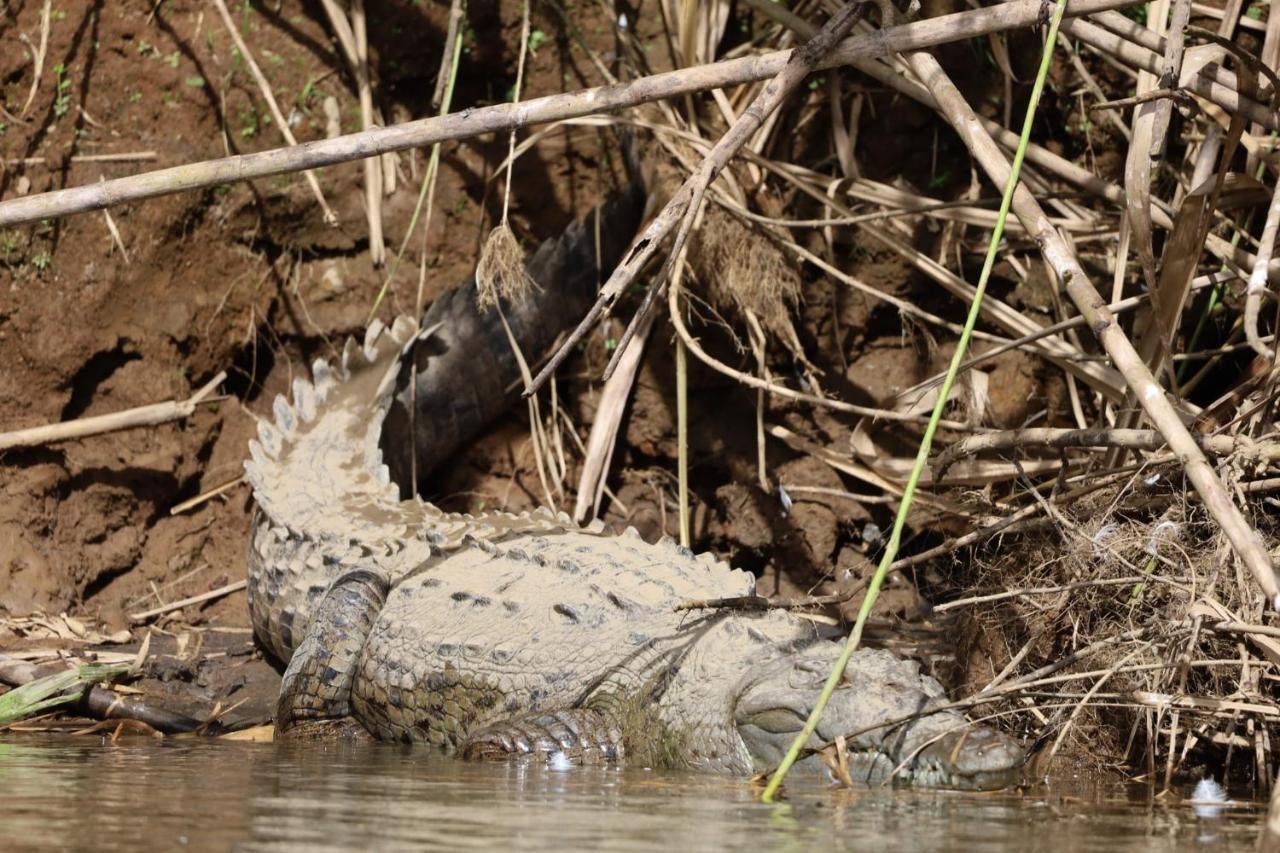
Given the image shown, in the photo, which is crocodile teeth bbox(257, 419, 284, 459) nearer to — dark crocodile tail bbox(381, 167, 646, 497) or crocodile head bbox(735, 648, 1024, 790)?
dark crocodile tail bbox(381, 167, 646, 497)

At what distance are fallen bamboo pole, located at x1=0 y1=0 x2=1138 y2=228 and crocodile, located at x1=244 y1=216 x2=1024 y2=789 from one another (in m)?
1.34

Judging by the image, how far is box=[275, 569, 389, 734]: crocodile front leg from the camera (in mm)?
4398

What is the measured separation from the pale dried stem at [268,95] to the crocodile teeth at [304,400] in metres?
0.66

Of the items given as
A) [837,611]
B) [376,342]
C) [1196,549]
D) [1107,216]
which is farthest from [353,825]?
[1107,216]

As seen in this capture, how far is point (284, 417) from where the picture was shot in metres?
5.23

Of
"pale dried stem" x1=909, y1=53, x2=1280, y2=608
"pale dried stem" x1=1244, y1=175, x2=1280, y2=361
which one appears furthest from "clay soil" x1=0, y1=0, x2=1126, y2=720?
"pale dried stem" x1=909, y1=53, x2=1280, y2=608

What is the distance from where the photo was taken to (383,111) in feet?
19.7

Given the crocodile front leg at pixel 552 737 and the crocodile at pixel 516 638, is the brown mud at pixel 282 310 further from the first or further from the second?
the crocodile front leg at pixel 552 737

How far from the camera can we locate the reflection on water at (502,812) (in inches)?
91.3

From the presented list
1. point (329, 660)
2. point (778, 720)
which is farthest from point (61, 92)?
point (778, 720)

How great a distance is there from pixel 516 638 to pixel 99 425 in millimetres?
2032

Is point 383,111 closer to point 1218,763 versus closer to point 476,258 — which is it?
point 476,258

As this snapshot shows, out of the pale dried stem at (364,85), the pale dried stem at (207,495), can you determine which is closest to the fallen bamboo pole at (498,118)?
the pale dried stem at (364,85)

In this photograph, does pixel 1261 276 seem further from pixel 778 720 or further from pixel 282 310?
pixel 282 310
